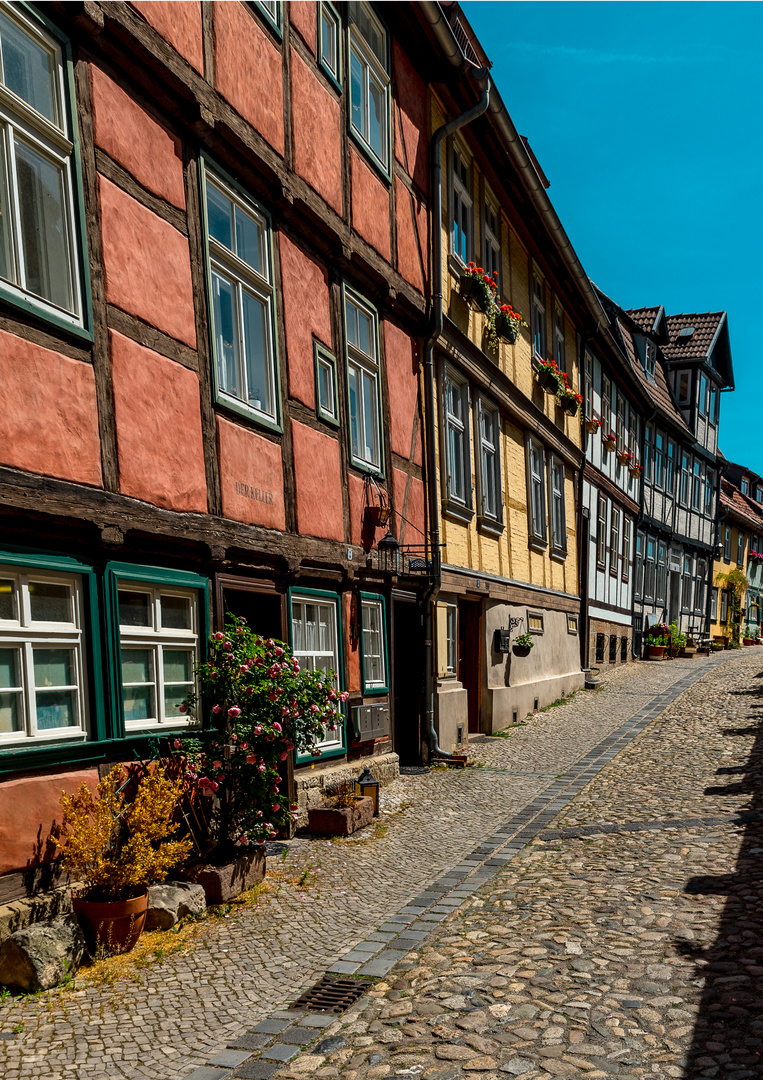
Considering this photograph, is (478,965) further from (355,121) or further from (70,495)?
(355,121)

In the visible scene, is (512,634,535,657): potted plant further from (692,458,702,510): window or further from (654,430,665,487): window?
(692,458,702,510): window

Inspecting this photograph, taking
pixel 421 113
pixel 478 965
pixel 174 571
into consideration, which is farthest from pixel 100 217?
pixel 421 113

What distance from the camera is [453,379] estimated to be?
12.8 metres

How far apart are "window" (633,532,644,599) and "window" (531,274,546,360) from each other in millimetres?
11882

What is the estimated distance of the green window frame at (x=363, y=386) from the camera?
9500 mm

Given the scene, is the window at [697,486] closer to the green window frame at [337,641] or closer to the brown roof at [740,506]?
the brown roof at [740,506]

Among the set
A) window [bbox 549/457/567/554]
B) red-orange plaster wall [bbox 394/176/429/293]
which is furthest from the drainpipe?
window [bbox 549/457/567/554]

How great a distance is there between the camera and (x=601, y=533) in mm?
22875

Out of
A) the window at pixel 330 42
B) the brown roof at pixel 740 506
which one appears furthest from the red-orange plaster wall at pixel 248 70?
the brown roof at pixel 740 506

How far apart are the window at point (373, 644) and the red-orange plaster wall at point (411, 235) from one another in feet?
13.3

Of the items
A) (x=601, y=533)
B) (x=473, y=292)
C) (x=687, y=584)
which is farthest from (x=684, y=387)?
(x=473, y=292)

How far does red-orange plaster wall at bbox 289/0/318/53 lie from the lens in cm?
831

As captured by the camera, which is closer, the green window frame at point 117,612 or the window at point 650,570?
the green window frame at point 117,612

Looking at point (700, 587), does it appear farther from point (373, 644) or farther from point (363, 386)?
point (363, 386)
